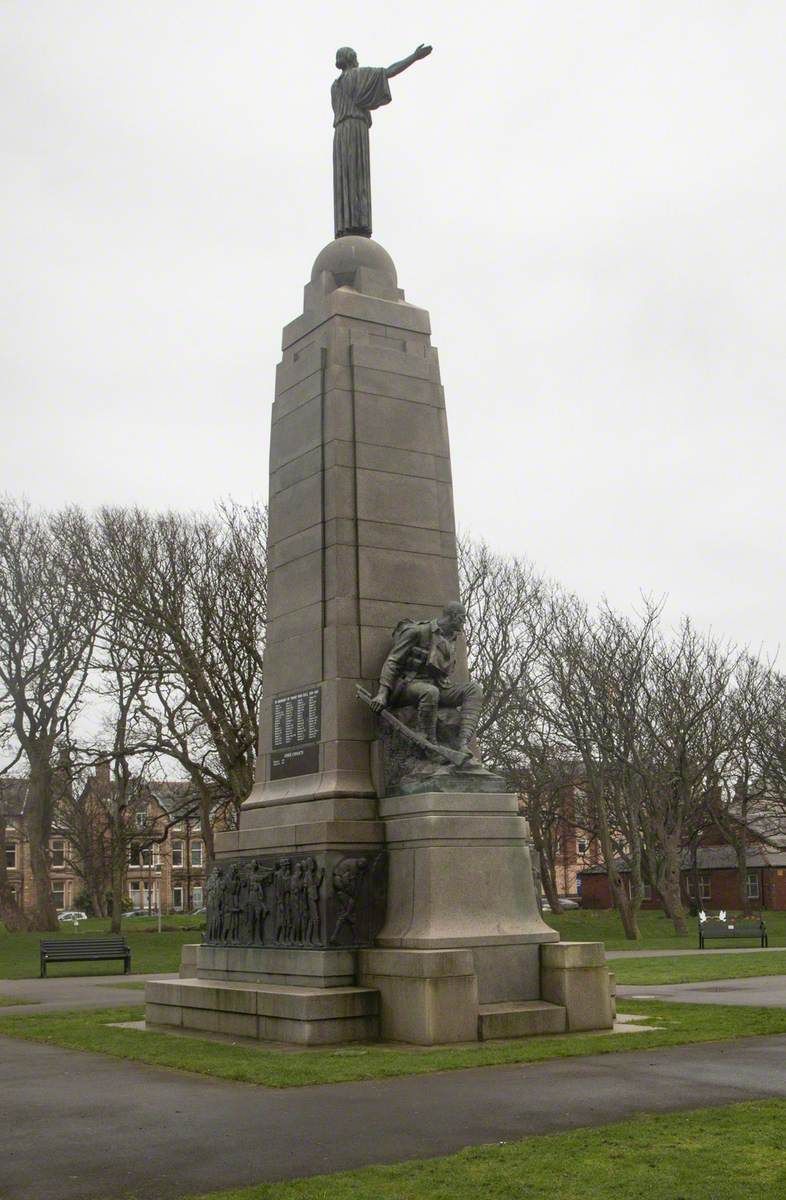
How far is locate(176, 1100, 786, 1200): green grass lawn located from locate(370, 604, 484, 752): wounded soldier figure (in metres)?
6.94

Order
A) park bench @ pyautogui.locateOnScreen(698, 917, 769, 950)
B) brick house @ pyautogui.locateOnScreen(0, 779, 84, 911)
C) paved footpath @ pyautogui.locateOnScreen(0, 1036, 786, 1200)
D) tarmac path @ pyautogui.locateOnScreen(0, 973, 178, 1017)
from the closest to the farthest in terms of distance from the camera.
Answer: paved footpath @ pyautogui.locateOnScreen(0, 1036, 786, 1200), tarmac path @ pyautogui.locateOnScreen(0, 973, 178, 1017), park bench @ pyautogui.locateOnScreen(698, 917, 769, 950), brick house @ pyautogui.locateOnScreen(0, 779, 84, 911)

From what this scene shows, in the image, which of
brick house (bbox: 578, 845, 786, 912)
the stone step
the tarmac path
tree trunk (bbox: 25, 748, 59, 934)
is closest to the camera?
the stone step

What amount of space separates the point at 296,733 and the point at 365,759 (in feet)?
4.31

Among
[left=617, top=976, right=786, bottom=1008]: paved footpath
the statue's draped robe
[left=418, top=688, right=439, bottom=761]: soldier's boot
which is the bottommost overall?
[left=617, top=976, right=786, bottom=1008]: paved footpath

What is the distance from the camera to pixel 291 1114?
944 centimetres

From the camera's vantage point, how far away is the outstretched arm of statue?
709 inches

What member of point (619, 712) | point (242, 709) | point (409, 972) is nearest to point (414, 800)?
point (409, 972)

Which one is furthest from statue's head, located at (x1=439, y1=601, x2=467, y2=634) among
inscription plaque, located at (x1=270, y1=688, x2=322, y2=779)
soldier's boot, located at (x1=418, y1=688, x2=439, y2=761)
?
inscription plaque, located at (x1=270, y1=688, x2=322, y2=779)

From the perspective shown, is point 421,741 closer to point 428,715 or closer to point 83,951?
point 428,715

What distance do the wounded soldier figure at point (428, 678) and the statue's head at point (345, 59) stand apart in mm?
8316

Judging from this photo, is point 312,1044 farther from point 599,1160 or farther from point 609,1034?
point 599,1160

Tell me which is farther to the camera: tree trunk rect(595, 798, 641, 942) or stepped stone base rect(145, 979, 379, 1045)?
tree trunk rect(595, 798, 641, 942)

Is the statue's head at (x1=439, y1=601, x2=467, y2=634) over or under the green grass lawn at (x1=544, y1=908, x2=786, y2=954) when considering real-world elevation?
over

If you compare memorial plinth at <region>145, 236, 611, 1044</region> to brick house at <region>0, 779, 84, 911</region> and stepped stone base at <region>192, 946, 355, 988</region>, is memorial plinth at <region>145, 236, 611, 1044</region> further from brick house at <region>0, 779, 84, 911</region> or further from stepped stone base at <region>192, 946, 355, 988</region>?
brick house at <region>0, 779, 84, 911</region>
